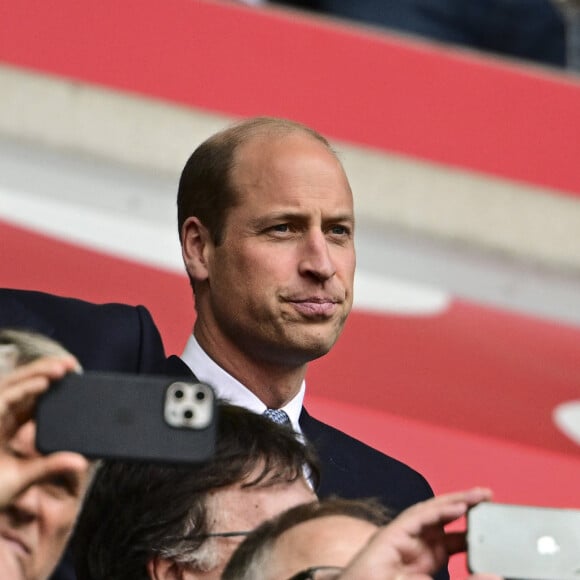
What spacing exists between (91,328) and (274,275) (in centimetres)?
17

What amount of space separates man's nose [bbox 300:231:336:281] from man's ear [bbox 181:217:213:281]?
10 centimetres

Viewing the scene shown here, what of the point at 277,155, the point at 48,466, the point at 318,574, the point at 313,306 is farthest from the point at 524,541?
the point at 277,155

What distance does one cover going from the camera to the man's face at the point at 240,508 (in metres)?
1.07

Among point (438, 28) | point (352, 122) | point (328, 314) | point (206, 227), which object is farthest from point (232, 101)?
point (328, 314)

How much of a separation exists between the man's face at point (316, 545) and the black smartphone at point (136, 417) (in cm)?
14

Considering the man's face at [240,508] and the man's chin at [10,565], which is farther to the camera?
the man's face at [240,508]

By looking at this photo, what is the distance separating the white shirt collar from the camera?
1.28m

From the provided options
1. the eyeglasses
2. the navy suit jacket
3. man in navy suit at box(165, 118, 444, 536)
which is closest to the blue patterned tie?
man in navy suit at box(165, 118, 444, 536)

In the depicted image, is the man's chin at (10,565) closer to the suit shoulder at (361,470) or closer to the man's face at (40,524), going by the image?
the man's face at (40,524)

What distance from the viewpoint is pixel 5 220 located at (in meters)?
1.57

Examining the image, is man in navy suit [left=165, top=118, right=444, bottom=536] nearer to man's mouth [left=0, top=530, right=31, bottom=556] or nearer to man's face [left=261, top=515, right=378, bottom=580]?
man's face [left=261, top=515, right=378, bottom=580]

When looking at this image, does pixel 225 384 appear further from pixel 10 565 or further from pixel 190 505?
pixel 10 565

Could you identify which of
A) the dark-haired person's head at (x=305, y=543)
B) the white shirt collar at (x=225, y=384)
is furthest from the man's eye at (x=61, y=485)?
the white shirt collar at (x=225, y=384)

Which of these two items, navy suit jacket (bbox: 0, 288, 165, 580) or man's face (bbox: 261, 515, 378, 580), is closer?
man's face (bbox: 261, 515, 378, 580)
